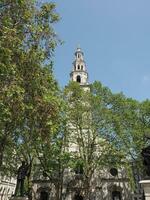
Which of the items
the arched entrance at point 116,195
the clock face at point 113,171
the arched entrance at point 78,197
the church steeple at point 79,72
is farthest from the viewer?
the church steeple at point 79,72

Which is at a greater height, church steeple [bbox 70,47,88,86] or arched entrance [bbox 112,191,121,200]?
church steeple [bbox 70,47,88,86]

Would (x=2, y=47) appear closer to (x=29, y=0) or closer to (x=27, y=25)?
(x=27, y=25)

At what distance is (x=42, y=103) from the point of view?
14109 mm

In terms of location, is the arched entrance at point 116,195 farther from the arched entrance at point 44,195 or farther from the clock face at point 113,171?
the arched entrance at point 44,195

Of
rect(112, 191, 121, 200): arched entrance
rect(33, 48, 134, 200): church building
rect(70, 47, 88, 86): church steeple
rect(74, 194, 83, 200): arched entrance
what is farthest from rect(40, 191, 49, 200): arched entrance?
rect(70, 47, 88, 86): church steeple

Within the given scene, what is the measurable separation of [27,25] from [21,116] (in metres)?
4.68

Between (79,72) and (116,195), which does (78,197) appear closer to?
(116,195)

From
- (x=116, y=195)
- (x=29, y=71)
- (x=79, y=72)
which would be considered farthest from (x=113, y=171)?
(x=29, y=71)

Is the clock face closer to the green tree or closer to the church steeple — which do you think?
the church steeple

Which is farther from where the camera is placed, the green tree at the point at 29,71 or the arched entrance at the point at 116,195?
the arched entrance at the point at 116,195

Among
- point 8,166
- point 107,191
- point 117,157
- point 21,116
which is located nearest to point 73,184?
point 107,191

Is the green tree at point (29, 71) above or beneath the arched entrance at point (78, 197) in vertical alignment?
above

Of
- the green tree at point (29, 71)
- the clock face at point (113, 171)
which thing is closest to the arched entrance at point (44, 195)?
the clock face at point (113, 171)

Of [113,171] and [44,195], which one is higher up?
[113,171]
